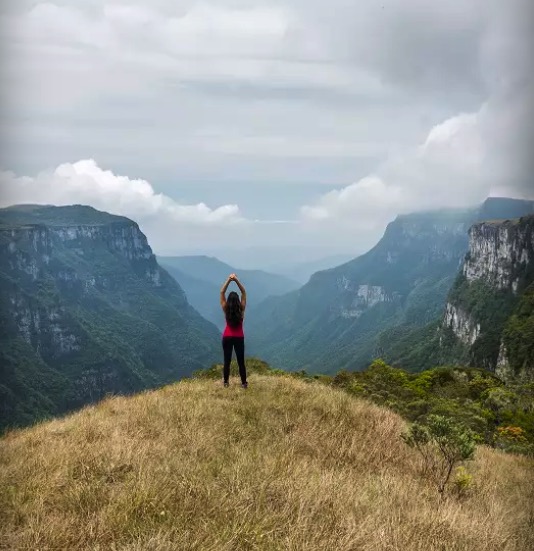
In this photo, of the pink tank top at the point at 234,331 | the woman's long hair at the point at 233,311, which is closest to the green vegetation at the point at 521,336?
the pink tank top at the point at 234,331

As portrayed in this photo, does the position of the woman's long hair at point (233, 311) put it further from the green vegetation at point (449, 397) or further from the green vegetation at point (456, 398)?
the green vegetation at point (456, 398)

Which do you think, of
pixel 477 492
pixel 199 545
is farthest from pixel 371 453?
pixel 199 545

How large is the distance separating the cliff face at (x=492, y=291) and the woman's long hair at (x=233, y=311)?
102825mm

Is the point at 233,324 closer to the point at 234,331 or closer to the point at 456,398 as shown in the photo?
the point at 234,331

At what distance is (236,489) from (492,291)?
169612mm

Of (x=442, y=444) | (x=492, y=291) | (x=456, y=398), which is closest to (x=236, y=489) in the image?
(x=442, y=444)

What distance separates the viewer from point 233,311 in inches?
437

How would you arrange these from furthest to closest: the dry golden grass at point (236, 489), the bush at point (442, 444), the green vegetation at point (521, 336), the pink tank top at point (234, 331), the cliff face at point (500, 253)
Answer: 1. the cliff face at point (500, 253)
2. the green vegetation at point (521, 336)
3. the pink tank top at point (234, 331)
4. the bush at point (442, 444)
5. the dry golden grass at point (236, 489)

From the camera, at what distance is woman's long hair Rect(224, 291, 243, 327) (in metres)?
11.1

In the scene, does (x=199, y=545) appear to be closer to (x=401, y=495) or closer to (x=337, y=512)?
(x=337, y=512)

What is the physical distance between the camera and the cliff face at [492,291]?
12016cm

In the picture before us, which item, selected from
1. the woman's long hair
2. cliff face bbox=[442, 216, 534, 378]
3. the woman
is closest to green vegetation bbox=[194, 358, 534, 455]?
the woman

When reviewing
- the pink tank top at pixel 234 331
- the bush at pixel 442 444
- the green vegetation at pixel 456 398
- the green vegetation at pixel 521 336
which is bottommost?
the green vegetation at pixel 521 336

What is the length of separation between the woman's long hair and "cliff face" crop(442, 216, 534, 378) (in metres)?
103
